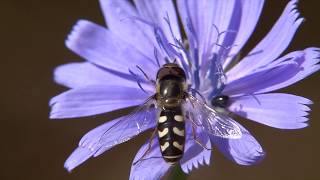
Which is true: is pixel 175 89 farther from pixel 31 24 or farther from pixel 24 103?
pixel 31 24

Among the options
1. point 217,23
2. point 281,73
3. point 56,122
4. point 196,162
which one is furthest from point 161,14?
point 56,122

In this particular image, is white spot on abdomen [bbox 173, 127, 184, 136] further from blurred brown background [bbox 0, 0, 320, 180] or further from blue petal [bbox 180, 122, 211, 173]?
blurred brown background [bbox 0, 0, 320, 180]

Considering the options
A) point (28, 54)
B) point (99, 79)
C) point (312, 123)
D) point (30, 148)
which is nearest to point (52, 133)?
point (30, 148)

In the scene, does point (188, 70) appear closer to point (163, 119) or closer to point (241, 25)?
point (241, 25)

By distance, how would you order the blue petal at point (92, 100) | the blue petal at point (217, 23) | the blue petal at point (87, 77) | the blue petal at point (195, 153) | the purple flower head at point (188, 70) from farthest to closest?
the blue petal at point (87, 77) < the blue petal at point (217, 23) < the blue petal at point (92, 100) < the purple flower head at point (188, 70) < the blue petal at point (195, 153)

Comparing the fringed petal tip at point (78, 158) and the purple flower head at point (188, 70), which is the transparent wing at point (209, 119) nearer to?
the purple flower head at point (188, 70)

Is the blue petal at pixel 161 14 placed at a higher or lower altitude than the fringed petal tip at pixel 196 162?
higher

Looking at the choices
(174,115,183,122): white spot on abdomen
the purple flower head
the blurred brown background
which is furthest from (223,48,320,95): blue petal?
the blurred brown background

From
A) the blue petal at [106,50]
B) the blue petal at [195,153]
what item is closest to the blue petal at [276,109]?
the blue petal at [195,153]
